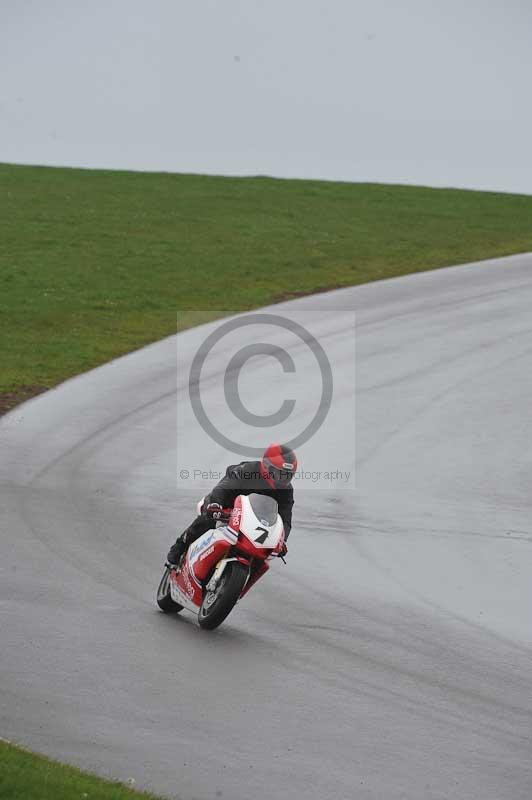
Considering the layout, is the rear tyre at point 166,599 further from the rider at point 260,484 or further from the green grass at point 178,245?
the green grass at point 178,245

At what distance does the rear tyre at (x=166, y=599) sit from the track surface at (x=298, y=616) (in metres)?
0.11

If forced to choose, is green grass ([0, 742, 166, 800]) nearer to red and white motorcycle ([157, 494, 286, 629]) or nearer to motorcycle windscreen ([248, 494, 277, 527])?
red and white motorcycle ([157, 494, 286, 629])

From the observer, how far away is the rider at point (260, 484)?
10.9 m

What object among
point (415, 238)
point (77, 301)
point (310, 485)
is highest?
point (415, 238)

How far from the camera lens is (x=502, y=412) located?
Answer: 21.2 metres

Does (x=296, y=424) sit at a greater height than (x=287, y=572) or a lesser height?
greater

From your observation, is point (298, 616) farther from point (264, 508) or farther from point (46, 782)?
point (46, 782)

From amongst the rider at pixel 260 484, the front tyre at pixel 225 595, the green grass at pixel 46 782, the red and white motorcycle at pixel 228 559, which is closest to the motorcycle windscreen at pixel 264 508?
the red and white motorcycle at pixel 228 559

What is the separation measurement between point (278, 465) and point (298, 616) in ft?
5.40

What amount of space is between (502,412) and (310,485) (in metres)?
5.44

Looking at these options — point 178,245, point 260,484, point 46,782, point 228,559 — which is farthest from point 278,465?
point 178,245

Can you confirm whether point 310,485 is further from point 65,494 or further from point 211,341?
point 211,341

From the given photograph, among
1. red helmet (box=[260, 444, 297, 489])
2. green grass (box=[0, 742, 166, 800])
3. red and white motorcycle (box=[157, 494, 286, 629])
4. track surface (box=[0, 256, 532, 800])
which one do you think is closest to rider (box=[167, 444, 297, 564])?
red helmet (box=[260, 444, 297, 489])

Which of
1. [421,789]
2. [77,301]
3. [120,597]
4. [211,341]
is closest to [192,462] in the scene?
[120,597]
